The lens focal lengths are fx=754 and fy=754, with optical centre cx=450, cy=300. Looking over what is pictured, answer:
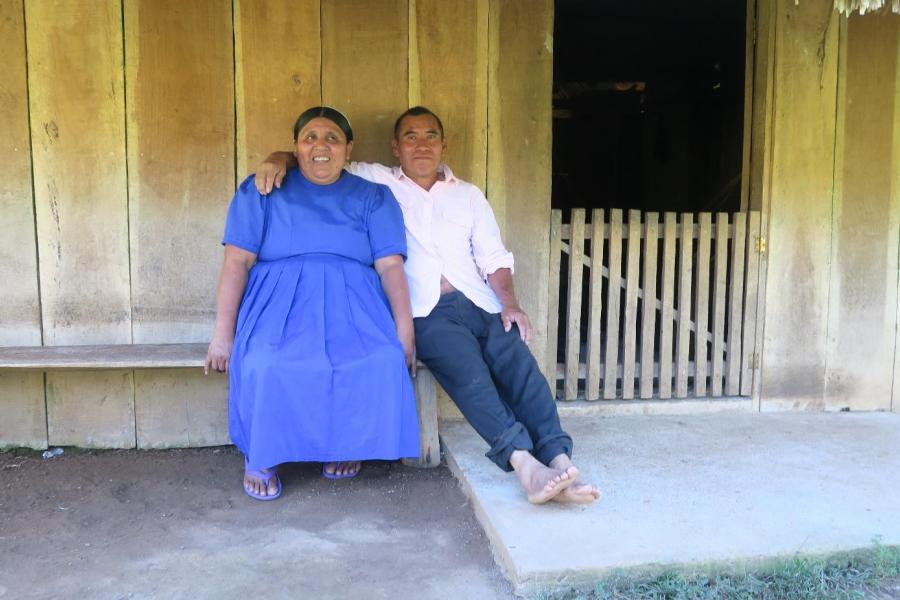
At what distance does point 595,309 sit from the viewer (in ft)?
11.8

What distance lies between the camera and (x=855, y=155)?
368cm

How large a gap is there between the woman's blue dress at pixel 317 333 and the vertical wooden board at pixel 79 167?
2.29 ft

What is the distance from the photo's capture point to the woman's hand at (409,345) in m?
2.95

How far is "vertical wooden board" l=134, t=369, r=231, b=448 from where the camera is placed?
3375 mm

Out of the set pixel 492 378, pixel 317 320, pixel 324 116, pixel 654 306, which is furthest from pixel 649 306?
pixel 324 116

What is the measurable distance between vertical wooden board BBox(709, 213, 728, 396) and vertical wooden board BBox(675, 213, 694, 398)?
0.41 ft

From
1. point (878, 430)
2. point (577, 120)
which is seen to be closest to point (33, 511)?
point (878, 430)

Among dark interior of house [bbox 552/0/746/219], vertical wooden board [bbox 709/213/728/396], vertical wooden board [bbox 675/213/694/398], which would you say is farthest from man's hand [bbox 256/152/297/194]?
dark interior of house [bbox 552/0/746/219]

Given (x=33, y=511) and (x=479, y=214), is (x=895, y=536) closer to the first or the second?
(x=479, y=214)

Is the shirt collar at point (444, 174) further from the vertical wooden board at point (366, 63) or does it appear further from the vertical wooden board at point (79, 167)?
the vertical wooden board at point (79, 167)

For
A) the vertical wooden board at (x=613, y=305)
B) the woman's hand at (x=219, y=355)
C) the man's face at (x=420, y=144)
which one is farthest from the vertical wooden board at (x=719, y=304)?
the woman's hand at (x=219, y=355)

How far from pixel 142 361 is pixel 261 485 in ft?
2.19

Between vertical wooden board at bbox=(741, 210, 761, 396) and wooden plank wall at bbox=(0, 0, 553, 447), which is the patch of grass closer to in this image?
vertical wooden board at bbox=(741, 210, 761, 396)

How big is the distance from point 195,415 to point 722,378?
100 inches
